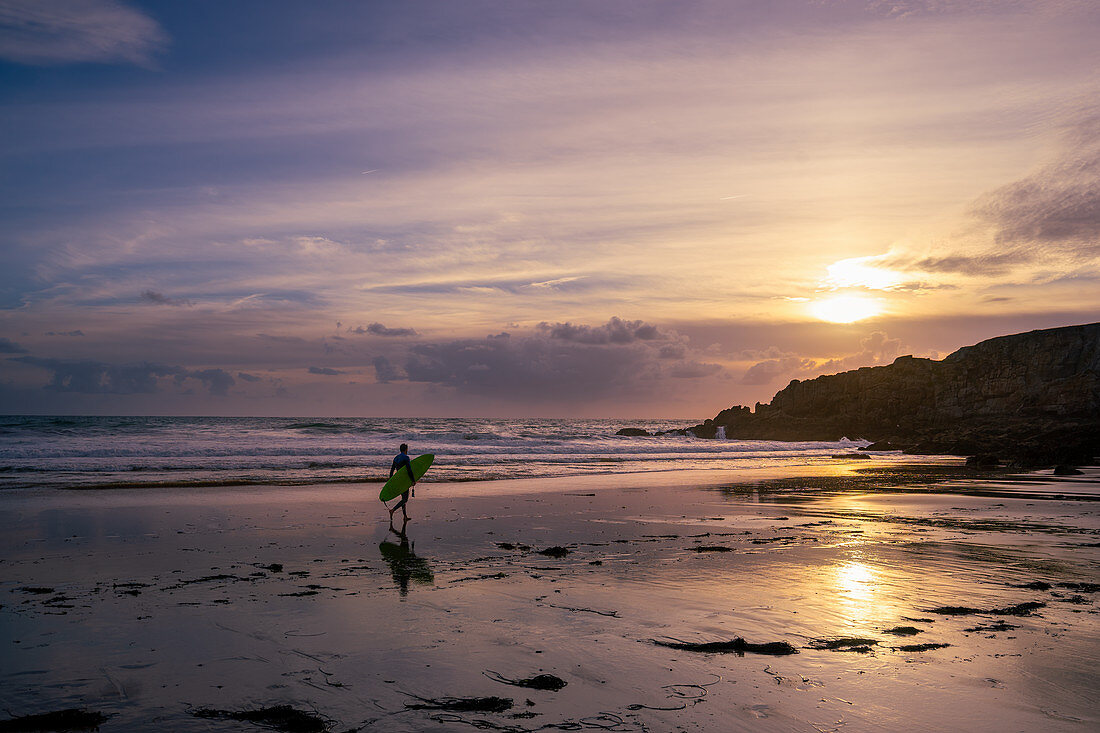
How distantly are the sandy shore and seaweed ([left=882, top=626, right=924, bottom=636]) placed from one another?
4cm

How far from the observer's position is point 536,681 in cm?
585

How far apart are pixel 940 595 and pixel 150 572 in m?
11.5

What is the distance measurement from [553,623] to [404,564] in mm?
4344

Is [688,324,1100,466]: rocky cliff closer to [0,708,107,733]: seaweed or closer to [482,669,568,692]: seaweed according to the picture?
[482,669,568,692]: seaweed

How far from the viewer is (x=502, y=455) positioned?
45906 mm

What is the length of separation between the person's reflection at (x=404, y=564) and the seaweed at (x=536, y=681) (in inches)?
137

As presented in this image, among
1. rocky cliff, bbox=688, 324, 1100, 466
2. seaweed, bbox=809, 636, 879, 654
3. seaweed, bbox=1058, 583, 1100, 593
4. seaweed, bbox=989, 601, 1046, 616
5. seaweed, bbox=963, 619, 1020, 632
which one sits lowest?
seaweed, bbox=1058, 583, 1100, 593

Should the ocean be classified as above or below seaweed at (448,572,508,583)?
below

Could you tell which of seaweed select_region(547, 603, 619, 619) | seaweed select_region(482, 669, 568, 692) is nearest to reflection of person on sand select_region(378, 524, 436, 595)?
seaweed select_region(547, 603, 619, 619)

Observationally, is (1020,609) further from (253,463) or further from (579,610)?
(253,463)

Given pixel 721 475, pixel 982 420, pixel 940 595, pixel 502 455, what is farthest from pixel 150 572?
pixel 982 420

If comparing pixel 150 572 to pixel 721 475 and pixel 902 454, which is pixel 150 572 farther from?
pixel 902 454

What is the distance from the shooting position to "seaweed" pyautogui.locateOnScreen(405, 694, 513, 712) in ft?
17.3

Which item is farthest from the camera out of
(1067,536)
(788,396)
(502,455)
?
(788,396)
